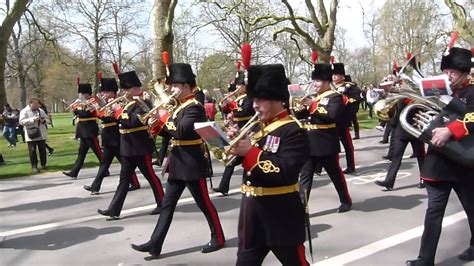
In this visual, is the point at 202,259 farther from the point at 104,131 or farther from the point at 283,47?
the point at 283,47

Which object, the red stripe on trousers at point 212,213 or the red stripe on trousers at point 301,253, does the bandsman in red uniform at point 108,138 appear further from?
the red stripe on trousers at point 301,253

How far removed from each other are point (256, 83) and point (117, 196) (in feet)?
12.9

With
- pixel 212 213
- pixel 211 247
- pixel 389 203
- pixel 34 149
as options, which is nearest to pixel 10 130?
pixel 34 149

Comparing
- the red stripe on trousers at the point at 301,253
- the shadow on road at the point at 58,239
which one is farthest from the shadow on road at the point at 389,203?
the red stripe on trousers at the point at 301,253

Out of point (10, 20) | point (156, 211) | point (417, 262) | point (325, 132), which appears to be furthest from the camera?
point (10, 20)

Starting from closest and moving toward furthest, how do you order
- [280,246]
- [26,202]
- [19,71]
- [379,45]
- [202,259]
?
[280,246], [202,259], [26,202], [19,71], [379,45]

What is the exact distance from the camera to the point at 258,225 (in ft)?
11.3

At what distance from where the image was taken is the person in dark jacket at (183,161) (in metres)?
5.32

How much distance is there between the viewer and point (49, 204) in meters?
8.30

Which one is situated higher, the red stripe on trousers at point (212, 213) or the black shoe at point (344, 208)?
the red stripe on trousers at point (212, 213)

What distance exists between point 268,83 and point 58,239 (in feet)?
13.9

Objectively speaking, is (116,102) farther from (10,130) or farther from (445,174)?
(10,130)

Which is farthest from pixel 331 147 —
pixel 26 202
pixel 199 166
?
pixel 26 202

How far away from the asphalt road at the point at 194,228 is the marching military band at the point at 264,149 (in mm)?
257
